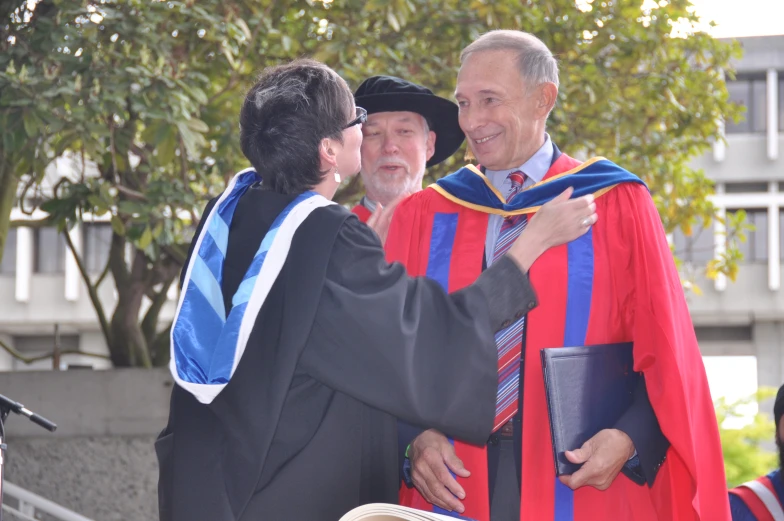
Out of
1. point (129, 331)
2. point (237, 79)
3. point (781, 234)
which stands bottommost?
point (129, 331)

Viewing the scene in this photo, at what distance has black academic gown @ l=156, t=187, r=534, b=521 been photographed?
2.48 m

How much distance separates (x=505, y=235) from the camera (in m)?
3.01

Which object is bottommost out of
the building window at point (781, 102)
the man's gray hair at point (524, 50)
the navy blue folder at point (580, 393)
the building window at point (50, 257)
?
the navy blue folder at point (580, 393)

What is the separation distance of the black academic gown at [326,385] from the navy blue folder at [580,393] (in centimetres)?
16

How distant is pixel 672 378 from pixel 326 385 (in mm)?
839

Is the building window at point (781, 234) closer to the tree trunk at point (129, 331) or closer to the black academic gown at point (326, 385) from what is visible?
the tree trunk at point (129, 331)

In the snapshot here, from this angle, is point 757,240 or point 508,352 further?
point 757,240

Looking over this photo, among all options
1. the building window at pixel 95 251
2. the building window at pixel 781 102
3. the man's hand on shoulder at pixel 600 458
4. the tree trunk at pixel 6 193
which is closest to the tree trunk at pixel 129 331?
the tree trunk at pixel 6 193

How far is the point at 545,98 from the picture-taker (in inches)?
125

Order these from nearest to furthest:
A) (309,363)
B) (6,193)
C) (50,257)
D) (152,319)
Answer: (309,363) → (6,193) → (152,319) → (50,257)

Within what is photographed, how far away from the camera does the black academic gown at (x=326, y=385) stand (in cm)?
248

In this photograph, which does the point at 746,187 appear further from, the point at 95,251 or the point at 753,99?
the point at 95,251

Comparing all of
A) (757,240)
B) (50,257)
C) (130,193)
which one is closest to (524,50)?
(130,193)

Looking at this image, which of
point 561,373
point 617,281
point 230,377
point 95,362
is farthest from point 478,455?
point 95,362
